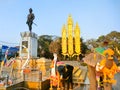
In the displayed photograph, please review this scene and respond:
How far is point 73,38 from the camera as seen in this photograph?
41531mm

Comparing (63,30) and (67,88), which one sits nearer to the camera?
(67,88)

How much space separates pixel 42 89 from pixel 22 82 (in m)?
1.25

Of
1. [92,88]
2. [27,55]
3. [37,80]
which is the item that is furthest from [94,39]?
[92,88]

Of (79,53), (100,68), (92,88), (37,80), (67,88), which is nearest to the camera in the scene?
(100,68)

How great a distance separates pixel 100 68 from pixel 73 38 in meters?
35.6

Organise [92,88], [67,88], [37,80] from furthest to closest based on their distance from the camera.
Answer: [37,80] < [67,88] < [92,88]

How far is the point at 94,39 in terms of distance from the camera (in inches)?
1943

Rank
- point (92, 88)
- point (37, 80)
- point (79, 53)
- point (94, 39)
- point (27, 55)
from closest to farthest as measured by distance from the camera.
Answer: point (92, 88) → point (37, 80) → point (27, 55) → point (79, 53) → point (94, 39)

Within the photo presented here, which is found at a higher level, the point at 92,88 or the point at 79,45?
the point at 79,45

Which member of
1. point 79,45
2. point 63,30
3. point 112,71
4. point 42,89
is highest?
point 63,30

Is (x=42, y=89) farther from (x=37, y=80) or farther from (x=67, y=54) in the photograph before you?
(x=67, y=54)

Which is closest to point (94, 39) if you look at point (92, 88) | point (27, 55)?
point (27, 55)

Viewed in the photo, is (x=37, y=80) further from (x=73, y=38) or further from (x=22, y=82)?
(x=73, y=38)

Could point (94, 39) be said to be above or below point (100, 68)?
above
